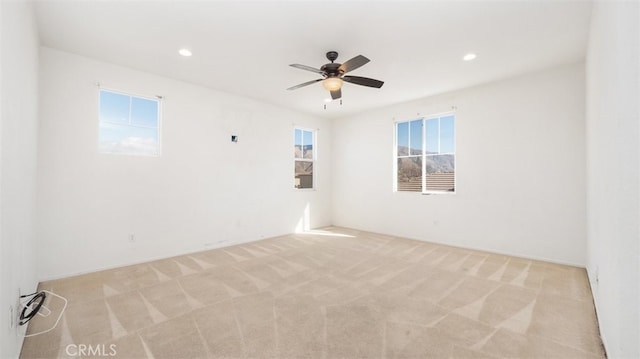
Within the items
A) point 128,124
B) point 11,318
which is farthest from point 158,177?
point 11,318

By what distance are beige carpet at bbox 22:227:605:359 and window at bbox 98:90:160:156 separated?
180cm

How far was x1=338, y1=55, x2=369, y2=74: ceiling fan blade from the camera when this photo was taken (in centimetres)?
266

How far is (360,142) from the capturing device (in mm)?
6430

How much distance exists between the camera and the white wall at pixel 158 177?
3.28 m

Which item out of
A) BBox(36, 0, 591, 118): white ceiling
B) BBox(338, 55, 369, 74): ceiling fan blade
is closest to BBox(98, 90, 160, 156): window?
BBox(36, 0, 591, 118): white ceiling

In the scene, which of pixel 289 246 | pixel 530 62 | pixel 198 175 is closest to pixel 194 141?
pixel 198 175

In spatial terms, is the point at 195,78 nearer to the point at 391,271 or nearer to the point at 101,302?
the point at 101,302

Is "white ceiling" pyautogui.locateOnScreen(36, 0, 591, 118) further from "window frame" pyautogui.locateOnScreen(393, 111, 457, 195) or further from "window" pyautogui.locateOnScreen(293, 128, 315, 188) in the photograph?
"window" pyautogui.locateOnScreen(293, 128, 315, 188)

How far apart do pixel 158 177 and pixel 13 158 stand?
2417mm

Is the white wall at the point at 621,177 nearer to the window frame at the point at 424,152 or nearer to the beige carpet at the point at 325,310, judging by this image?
the beige carpet at the point at 325,310

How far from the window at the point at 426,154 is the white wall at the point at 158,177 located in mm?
2553

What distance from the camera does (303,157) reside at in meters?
6.55

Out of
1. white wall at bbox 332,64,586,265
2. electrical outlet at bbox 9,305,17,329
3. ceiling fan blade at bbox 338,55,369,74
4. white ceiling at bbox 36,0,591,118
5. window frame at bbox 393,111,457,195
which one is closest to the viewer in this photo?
electrical outlet at bbox 9,305,17,329

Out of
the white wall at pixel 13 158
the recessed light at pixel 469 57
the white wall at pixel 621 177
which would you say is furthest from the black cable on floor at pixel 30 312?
the recessed light at pixel 469 57
